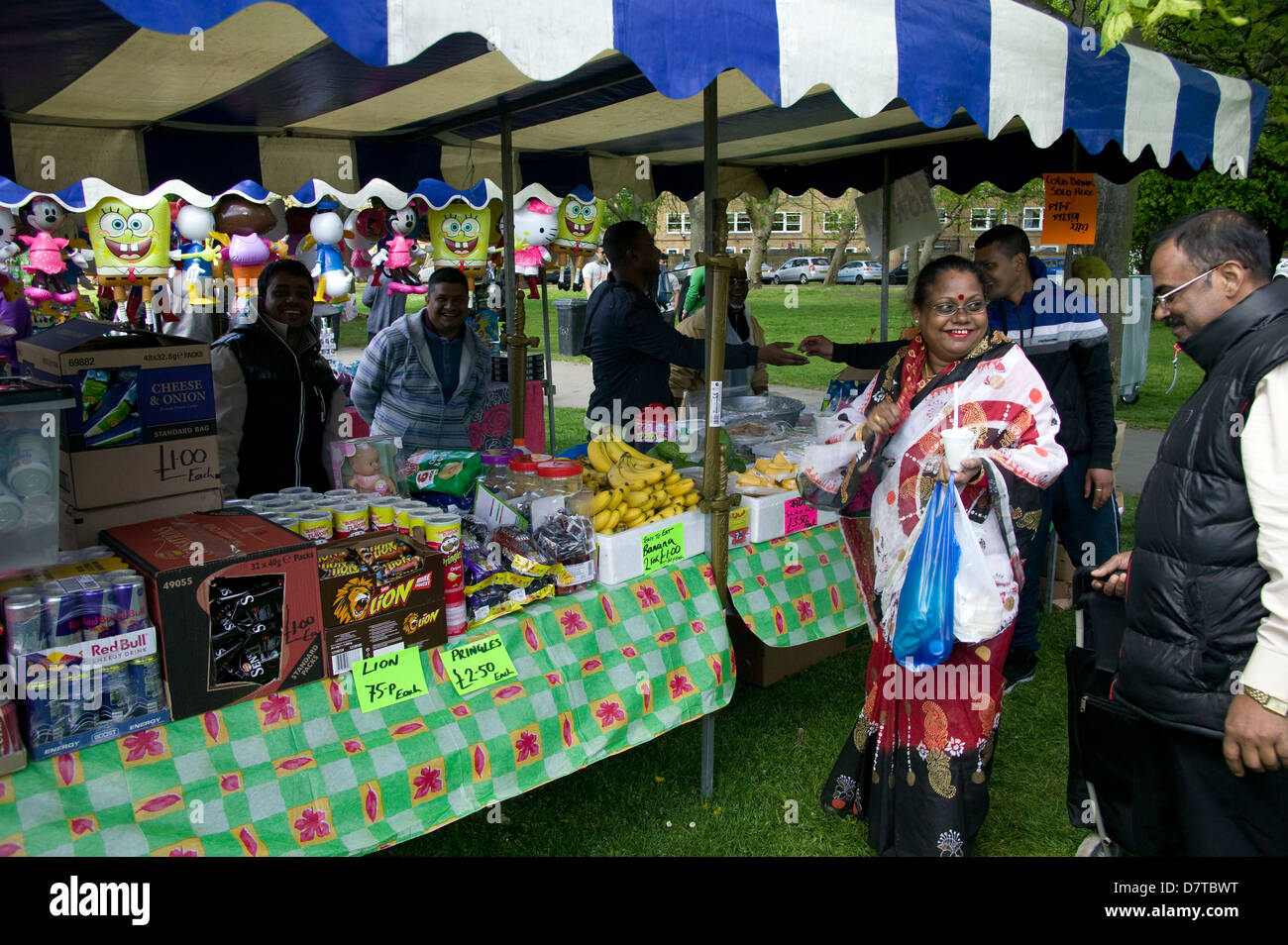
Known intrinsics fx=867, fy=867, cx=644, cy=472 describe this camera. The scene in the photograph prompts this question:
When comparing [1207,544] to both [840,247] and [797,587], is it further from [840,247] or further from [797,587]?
[840,247]

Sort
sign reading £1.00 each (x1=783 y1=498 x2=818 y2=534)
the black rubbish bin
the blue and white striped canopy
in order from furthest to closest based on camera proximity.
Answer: the black rubbish bin → sign reading £1.00 each (x1=783 y1=498 x2=818 y2=534) → the blue and white striped canopy

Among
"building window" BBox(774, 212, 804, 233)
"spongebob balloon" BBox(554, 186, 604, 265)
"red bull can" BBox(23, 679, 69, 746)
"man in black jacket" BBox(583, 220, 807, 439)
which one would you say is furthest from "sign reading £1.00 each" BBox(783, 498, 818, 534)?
"building window" BBox(774, 212, 804, 233)

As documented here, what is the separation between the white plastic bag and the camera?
234 centimetres

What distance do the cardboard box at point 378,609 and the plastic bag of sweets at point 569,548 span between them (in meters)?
0.43

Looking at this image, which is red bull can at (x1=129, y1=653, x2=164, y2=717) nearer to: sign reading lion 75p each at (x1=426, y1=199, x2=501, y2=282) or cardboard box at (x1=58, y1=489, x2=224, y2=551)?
cardboard box at (x1=58, y1=489, x2=224, y2=551)

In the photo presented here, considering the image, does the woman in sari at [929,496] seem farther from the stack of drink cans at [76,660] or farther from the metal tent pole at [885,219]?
the metal tent pole at [885,219]

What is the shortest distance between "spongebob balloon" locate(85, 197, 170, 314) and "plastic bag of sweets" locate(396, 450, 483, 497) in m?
4.34

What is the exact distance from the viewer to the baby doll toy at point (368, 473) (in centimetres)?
265

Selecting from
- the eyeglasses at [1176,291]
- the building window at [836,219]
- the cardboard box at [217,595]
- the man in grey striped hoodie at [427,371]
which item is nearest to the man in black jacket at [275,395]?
the man in grey striped hoodie at [427,371]

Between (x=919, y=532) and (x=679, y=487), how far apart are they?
2.72 ft
